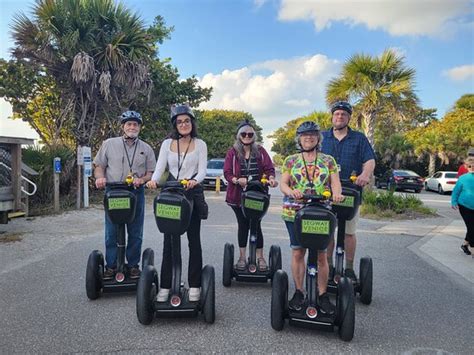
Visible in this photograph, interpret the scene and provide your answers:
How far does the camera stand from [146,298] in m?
3.30

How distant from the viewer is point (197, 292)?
3.51 metres

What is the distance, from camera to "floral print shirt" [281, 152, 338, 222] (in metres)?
3.42

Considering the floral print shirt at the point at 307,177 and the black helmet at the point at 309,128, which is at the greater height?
the black helmet at the point at 309,128

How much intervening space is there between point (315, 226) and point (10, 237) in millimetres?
5977

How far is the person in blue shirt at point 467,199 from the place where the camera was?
6.11 metres

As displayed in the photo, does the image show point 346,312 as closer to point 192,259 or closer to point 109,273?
point 192,259

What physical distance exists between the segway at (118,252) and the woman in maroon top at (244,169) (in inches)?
46.2

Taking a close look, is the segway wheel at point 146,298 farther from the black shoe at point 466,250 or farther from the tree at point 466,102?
the tree at point 466,102

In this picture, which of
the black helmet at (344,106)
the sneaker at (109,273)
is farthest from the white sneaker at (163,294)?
the black helmet at (344,106)

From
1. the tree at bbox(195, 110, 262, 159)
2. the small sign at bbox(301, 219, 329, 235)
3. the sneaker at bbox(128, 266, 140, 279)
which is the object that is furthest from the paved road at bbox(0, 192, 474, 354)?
the tree at bbox(195, 110, 262, 159)

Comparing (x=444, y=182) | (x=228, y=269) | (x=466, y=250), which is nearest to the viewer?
(x=228, y=269)

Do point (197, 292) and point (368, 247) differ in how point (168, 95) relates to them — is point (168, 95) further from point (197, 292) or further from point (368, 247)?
point (197, 292)

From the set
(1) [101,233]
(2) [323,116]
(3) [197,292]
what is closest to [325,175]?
(3) [197,292]

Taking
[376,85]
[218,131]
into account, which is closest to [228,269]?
[376,85]
